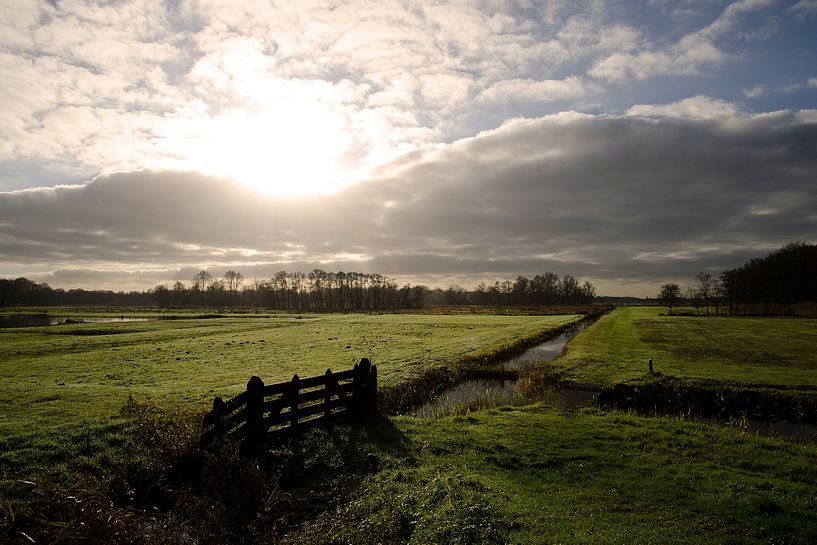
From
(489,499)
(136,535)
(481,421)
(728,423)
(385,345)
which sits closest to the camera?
(136,535)

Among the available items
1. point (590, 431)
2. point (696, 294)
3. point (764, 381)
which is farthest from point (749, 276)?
point (590, 431)

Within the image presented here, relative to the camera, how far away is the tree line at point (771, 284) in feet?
343

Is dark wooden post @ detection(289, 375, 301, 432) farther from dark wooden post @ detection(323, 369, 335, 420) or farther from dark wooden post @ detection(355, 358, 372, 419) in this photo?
dark wooden post @ detection(355, 358, 372, 419)

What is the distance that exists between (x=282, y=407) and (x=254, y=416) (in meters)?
1.42

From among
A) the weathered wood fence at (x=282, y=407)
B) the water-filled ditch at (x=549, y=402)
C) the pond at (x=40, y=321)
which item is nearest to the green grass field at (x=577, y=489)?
the weathered wood fence at (x=282, y=407)

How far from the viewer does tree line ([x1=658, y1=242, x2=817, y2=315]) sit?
104m

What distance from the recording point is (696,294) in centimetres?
13988

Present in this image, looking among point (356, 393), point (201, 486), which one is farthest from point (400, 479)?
point (356, 393)

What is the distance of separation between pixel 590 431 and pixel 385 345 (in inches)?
1165

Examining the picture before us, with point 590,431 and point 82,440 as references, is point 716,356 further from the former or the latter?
point 82,440

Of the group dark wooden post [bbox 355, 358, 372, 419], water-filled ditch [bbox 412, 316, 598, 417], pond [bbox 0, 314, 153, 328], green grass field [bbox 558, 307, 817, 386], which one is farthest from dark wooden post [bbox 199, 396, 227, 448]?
pond [bbox 0, 314, 153, 328]

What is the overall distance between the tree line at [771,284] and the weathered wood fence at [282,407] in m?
127

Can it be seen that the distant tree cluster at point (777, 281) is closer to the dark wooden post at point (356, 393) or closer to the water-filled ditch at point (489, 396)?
the water-filled ditch at point (489, 396)

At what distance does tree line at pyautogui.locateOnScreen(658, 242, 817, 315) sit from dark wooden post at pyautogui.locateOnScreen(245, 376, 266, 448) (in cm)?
13202
